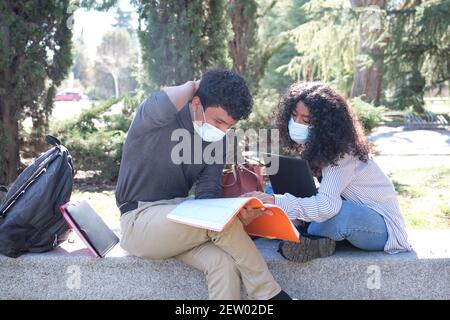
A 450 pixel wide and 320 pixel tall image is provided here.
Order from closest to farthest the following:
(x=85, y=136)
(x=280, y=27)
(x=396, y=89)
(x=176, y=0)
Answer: (x=176, y=0) < (x=85, y=136) < (x=396, y=89) < (x=280, y=27)

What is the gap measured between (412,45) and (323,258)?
21.8 feet

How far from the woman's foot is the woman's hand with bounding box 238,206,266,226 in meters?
0.29

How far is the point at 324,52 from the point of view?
11875 mm

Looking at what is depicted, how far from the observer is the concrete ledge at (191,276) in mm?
2930

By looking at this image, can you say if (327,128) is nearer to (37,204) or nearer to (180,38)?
(37,204)

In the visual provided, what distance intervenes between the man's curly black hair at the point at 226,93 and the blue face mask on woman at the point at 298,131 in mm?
315

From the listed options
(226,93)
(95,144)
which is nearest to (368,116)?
(95,144)

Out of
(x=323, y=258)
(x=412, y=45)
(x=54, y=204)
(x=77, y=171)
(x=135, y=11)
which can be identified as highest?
(x=135, y=11)

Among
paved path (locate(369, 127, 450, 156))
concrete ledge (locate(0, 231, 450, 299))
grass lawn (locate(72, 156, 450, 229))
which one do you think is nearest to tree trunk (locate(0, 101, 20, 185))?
grass lawn (locate(72, 156, 450, 229))

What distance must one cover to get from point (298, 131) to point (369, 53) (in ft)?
23.7

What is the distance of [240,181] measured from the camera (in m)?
3.14

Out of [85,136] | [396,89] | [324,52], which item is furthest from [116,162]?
[396,89]

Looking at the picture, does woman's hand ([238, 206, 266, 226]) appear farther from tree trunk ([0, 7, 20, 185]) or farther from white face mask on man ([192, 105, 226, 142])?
tree trunk ([0, 7, 20, 185])
